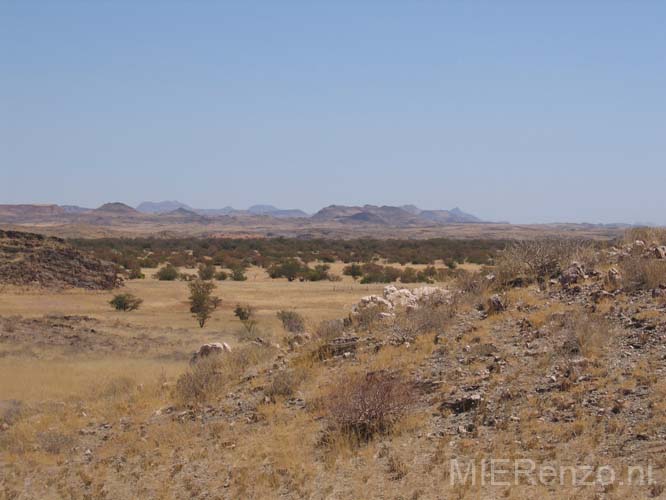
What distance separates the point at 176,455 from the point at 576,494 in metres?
5.47

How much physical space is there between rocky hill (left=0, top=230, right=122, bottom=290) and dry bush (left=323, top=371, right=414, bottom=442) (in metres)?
28.6

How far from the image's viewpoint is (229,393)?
11.4m

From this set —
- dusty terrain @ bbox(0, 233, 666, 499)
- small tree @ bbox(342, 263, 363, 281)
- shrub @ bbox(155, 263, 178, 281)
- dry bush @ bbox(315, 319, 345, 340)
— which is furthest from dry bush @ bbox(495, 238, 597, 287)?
small tree @ bbox(342, 263, 363, 281)

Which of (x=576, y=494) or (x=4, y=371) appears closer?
(x=576, y=494)

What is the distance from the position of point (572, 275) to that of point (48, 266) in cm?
3048

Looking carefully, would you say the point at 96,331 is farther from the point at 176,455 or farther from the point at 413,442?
the point at 413,442

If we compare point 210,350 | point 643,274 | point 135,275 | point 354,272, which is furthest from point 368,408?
point 354,272

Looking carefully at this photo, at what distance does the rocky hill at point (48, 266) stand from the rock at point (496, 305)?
2740 cm

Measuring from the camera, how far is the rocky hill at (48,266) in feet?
111

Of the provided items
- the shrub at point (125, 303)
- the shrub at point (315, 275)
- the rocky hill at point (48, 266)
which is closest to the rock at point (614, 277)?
the shrub at point (125, 303)

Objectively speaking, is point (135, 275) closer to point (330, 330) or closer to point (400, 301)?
point (400, 301)

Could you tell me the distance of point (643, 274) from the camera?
454 inches

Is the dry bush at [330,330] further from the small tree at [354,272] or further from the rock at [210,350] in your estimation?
the small tree at [354,272]

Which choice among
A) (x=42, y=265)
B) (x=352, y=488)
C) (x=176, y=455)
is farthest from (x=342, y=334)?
(x=42, y=265)
